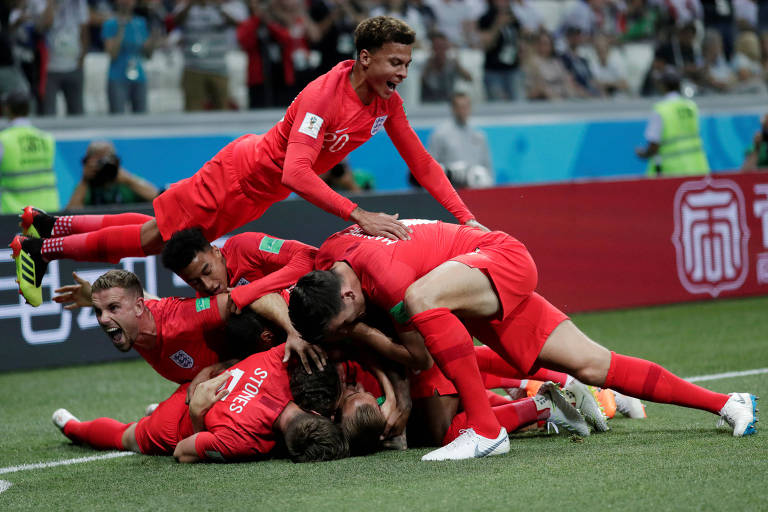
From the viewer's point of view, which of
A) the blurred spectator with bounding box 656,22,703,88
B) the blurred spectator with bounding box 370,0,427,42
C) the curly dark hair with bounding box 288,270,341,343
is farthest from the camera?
the blurred spectator with bounding box 656,22,703,88

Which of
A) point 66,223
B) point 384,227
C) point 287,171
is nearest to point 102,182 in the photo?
point 66,223

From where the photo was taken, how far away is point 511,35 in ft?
47.4

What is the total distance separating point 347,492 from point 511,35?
11.2 meters

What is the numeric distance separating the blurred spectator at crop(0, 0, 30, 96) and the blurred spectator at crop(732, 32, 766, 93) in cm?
1069

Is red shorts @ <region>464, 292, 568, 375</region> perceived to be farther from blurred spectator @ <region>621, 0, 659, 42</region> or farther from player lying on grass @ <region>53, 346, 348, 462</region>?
blurred spectator @ <region>621, 0, 659, 42</region>

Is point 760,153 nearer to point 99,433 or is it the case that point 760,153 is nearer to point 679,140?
point 679,140

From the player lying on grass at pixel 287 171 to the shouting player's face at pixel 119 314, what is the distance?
667 millimetres

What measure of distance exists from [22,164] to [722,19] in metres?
11.3

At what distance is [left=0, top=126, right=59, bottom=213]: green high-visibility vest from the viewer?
9.78 m

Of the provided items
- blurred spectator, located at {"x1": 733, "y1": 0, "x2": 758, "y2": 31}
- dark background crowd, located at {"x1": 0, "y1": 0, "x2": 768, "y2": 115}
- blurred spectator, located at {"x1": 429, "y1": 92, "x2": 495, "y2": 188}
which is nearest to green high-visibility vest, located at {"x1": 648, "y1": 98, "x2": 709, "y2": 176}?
blurred spectator, located at {"x1": 429, "y1": 92, "x2": 495, "y2": 188}

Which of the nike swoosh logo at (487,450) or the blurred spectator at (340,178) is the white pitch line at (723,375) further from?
the blurred spectator at (340,178)

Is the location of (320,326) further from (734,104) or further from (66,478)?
(734,104)

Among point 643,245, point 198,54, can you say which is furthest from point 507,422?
point 198,54

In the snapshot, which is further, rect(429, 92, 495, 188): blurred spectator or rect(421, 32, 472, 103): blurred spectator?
rect(421, 32, 472, 103): blurred spectator
